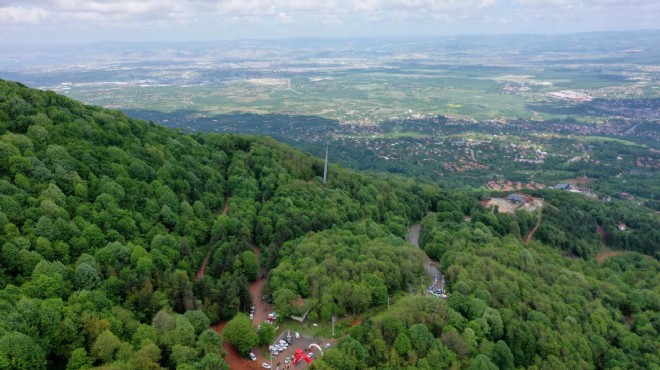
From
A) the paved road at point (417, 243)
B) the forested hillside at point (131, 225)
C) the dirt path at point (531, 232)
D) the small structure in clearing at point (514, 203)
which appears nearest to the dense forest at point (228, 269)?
the forested hillside at point (131, 225)

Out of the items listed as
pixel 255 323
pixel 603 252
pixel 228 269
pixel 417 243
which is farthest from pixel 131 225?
pixel 603 252

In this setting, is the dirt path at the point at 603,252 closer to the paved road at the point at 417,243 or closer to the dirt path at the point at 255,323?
the paved road at the point at 417,243

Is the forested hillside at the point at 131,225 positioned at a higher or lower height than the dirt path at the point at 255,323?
higher

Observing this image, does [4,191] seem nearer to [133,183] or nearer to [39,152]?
[39,152]

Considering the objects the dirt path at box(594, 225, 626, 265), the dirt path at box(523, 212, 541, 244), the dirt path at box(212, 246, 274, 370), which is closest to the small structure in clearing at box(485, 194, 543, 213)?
the dirt path at box(523, 212, 541, 244)

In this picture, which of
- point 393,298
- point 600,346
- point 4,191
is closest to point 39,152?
point 4,191

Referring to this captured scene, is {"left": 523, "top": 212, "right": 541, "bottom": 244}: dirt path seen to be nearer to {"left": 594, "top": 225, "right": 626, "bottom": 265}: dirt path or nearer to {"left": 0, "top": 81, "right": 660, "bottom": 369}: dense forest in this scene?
{"left": 0, "top": 81, "right": 660, "bottom": 369}: dense forest
